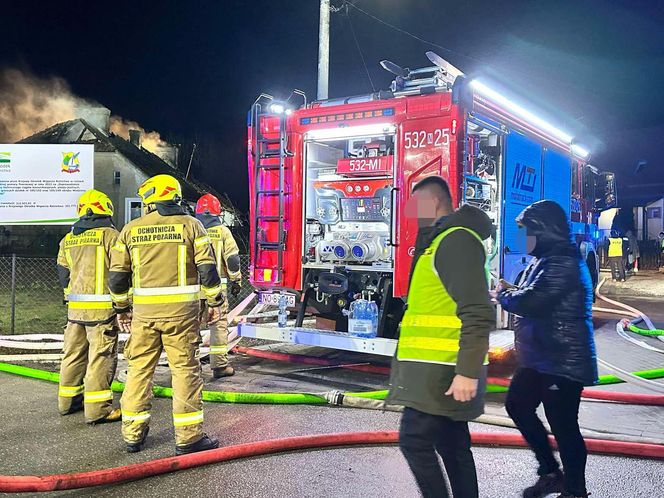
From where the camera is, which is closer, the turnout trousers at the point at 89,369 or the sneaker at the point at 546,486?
the sneaker at the point at 546,486

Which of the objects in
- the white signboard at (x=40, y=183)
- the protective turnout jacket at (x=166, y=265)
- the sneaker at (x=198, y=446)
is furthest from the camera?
the white signboard at (x=40, y=183)

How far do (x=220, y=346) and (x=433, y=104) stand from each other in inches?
128

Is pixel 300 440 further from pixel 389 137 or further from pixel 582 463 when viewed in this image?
pixel 389 137

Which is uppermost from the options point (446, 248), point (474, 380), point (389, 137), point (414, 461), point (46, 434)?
point (389, 137)

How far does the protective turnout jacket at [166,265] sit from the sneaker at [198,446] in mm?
857

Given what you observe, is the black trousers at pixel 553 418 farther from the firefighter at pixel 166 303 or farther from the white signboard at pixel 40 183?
the white signboard at pixel 40 183

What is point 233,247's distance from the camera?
6715 millimetres

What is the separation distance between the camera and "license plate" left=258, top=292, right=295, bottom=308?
6977 mm

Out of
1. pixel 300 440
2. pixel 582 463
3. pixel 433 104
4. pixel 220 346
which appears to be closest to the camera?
pixel 582 463

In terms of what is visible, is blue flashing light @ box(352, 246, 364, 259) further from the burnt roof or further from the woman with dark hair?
the burnt roof

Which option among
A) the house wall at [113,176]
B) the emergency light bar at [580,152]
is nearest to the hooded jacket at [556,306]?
the emergency light bar at [580,152]

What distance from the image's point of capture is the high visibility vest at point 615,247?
1811 cm

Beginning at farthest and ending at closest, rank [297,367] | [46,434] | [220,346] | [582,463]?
[297,367]
[220,346]
[46,434]
[582,463]

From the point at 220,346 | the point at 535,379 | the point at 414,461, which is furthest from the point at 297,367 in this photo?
the point at 414,461
